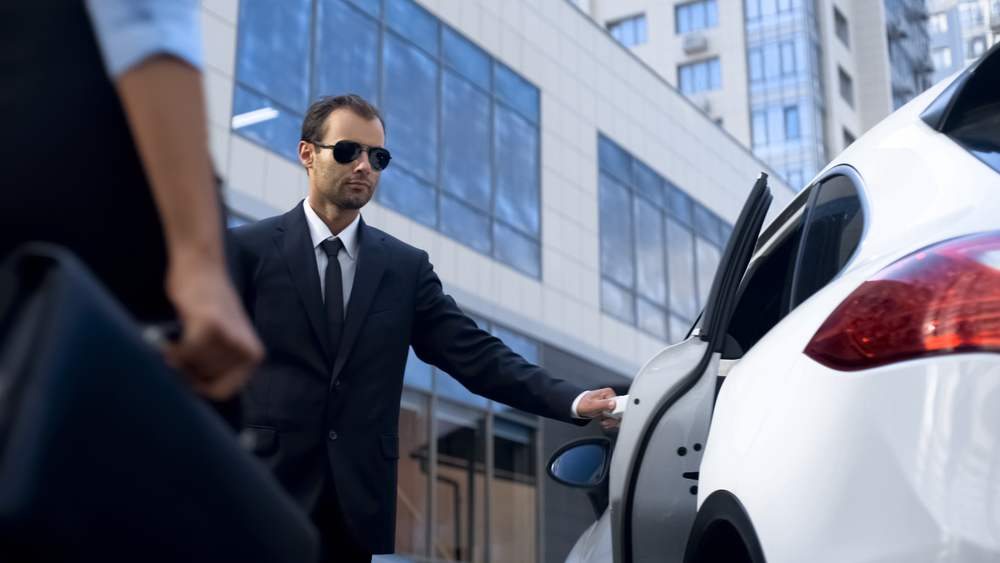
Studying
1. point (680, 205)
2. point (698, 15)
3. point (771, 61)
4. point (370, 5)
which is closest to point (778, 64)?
point (771, 61)

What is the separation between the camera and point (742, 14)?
39.8 m

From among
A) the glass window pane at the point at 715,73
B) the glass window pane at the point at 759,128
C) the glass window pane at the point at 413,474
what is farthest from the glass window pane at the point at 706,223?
the glass window pane at the point at 715,73

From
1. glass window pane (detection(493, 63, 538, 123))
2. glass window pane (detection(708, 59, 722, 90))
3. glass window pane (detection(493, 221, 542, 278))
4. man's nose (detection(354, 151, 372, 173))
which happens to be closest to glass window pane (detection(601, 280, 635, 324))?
glass window pane (detection(493, 221, 542, 278))

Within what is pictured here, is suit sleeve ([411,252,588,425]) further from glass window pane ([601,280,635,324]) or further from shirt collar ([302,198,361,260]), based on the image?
glass window pane ([601,280,635,324])

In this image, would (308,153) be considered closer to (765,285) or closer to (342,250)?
(342,250)

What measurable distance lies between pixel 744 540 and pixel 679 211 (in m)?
21.3

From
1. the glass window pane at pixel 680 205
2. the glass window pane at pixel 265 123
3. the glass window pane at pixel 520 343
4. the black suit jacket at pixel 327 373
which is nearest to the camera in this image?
the black suit jacket at pixel 327 373

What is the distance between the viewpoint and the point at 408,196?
14.7 meters

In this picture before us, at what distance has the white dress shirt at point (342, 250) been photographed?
2844 millimetres

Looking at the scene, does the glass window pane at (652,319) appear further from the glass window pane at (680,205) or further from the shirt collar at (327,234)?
the shirt collar at (327,234)

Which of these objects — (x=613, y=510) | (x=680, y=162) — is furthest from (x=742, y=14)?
(x=613, y=510)

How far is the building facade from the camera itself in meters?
12.8

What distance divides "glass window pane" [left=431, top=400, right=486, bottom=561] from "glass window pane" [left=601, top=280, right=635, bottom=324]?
14.6ft

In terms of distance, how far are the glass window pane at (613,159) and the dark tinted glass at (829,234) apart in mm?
17733
